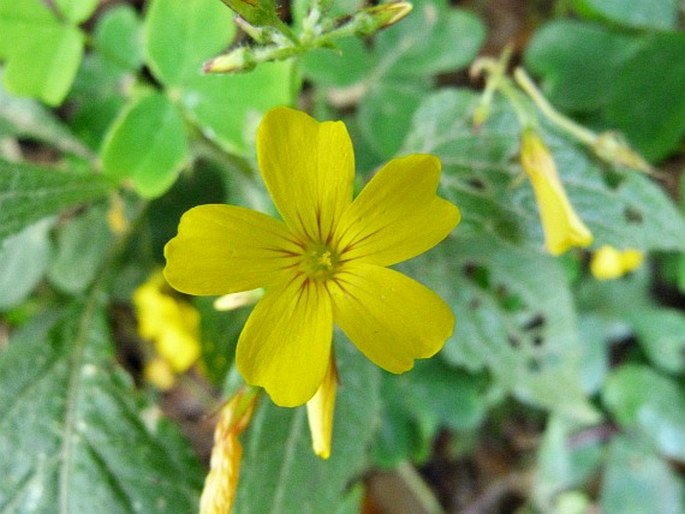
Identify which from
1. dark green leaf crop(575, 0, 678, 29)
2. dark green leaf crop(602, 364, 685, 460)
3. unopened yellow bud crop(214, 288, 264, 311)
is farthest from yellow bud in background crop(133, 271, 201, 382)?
dark green leaf crop(575, 0, 678, 29)

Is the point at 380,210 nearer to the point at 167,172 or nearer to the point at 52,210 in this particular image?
the point at 167,172

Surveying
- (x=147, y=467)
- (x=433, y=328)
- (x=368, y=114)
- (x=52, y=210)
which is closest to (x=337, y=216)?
(x=433, y=328)

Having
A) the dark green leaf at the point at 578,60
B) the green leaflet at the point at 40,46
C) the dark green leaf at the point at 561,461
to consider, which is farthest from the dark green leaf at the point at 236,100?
→ the dark green leaf at the point at 561,461

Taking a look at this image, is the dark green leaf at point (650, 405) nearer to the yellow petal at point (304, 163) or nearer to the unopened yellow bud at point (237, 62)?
the yellow petal at point (304, 163)

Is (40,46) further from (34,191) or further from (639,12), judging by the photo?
(639,12)

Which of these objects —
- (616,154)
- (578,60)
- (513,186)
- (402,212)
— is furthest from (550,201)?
(578,60)

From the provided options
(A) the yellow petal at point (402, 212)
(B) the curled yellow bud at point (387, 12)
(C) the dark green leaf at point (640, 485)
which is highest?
(B) the curled yellow bud at point (387, 12)
